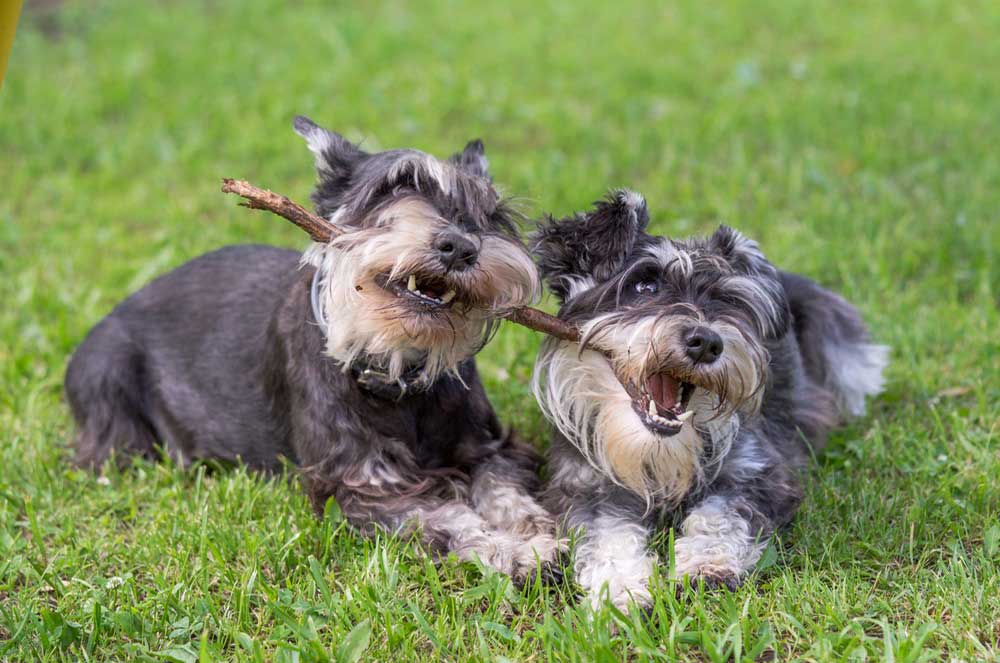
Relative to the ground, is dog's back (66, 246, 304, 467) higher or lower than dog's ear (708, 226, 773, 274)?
lower

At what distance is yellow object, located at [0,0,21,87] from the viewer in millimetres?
3334

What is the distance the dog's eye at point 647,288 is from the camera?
166 inches

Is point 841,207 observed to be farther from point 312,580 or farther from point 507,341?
point 312,580

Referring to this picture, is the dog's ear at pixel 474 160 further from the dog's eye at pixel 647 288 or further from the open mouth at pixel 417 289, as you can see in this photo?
the dog's eye at pixel 647 288

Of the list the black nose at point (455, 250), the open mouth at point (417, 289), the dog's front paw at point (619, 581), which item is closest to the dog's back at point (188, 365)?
the open mouth at point (417, 289)

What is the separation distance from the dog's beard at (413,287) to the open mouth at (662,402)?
0.55 m

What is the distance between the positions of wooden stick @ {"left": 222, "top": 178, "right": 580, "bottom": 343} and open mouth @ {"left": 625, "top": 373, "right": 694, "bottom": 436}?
325mm

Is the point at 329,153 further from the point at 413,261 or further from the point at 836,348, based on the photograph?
the point at 836,348

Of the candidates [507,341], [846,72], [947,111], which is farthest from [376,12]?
[507,341]

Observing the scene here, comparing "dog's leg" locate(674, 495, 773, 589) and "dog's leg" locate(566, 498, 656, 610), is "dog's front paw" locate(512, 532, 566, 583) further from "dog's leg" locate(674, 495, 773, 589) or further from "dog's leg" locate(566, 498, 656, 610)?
"dog's leg" locate(674, 495, 773, 589)

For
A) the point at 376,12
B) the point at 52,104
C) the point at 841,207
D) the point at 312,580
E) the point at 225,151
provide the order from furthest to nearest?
the point at 376,12
the point at 52,104
the point at 225,151
the point at 841,207
the point at 312,580

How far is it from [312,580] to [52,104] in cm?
732

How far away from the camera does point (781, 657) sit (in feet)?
12.3

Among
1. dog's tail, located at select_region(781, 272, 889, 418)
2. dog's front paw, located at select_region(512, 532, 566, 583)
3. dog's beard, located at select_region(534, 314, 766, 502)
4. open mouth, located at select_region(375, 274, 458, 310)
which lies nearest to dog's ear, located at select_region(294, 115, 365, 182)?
open mouth, located at select_region(375, 274, 458, 310)
